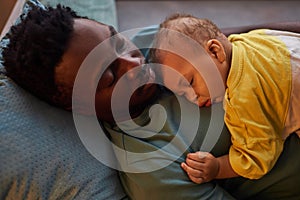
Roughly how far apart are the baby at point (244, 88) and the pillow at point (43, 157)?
0.65 feet

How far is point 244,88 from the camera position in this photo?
0.89 m

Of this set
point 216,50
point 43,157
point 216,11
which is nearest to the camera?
point 43,157

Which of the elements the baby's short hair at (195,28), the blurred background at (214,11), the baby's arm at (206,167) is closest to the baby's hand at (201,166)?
the baby's arm at (206,167)

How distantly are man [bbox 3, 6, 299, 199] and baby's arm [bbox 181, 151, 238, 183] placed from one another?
0.6 inches

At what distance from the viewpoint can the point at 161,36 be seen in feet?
3.29

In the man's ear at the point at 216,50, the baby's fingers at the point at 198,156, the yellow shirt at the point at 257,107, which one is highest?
the man's ear at the point at 216,50

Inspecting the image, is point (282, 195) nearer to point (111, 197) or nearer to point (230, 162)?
point (230, 162)

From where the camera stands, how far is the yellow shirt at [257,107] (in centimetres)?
86

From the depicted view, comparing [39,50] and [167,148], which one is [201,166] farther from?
[39,50]

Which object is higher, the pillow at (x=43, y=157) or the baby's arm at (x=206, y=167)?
the pillow at (x=43, y=157)

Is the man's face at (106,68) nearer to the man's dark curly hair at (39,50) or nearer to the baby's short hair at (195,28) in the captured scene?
the man's dark curly hair at (39,50)

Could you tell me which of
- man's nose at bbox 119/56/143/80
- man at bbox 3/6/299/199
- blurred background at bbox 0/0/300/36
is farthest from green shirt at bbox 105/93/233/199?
blurred background at bbox 0/0/300/36

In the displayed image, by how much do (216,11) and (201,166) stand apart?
1416 millimetres

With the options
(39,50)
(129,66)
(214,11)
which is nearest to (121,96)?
(129,66)
